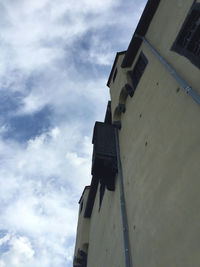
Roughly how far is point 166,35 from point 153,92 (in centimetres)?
162

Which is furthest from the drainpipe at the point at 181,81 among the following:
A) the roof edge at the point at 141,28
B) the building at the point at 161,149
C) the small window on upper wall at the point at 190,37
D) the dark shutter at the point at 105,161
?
the dark shutter at the point at 105,161

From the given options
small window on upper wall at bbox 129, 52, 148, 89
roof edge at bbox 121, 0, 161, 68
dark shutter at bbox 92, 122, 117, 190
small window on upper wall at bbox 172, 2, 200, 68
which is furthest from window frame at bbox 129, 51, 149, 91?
small window on upper wall at bbox 172, 2, 200, 68

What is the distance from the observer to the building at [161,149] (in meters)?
3.40

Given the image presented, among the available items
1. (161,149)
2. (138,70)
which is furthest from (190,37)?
(138,70)

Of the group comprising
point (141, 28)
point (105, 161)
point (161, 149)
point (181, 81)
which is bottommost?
point (161, 149)

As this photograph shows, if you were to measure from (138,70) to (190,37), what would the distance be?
3.49 meters

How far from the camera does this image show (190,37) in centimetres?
486

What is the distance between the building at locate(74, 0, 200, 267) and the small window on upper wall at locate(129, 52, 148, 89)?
0.12ft

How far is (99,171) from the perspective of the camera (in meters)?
8.98

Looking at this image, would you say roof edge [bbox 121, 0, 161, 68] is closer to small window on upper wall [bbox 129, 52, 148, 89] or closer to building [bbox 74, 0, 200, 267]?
building [bbox 74, 0, 200, 267]

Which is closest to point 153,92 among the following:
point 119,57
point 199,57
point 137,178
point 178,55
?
point 178,55

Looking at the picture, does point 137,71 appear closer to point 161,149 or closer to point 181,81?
point 181,81

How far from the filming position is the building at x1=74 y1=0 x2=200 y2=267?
3402 mm

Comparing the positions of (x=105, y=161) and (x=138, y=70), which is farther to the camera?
(x=105, y=161)
